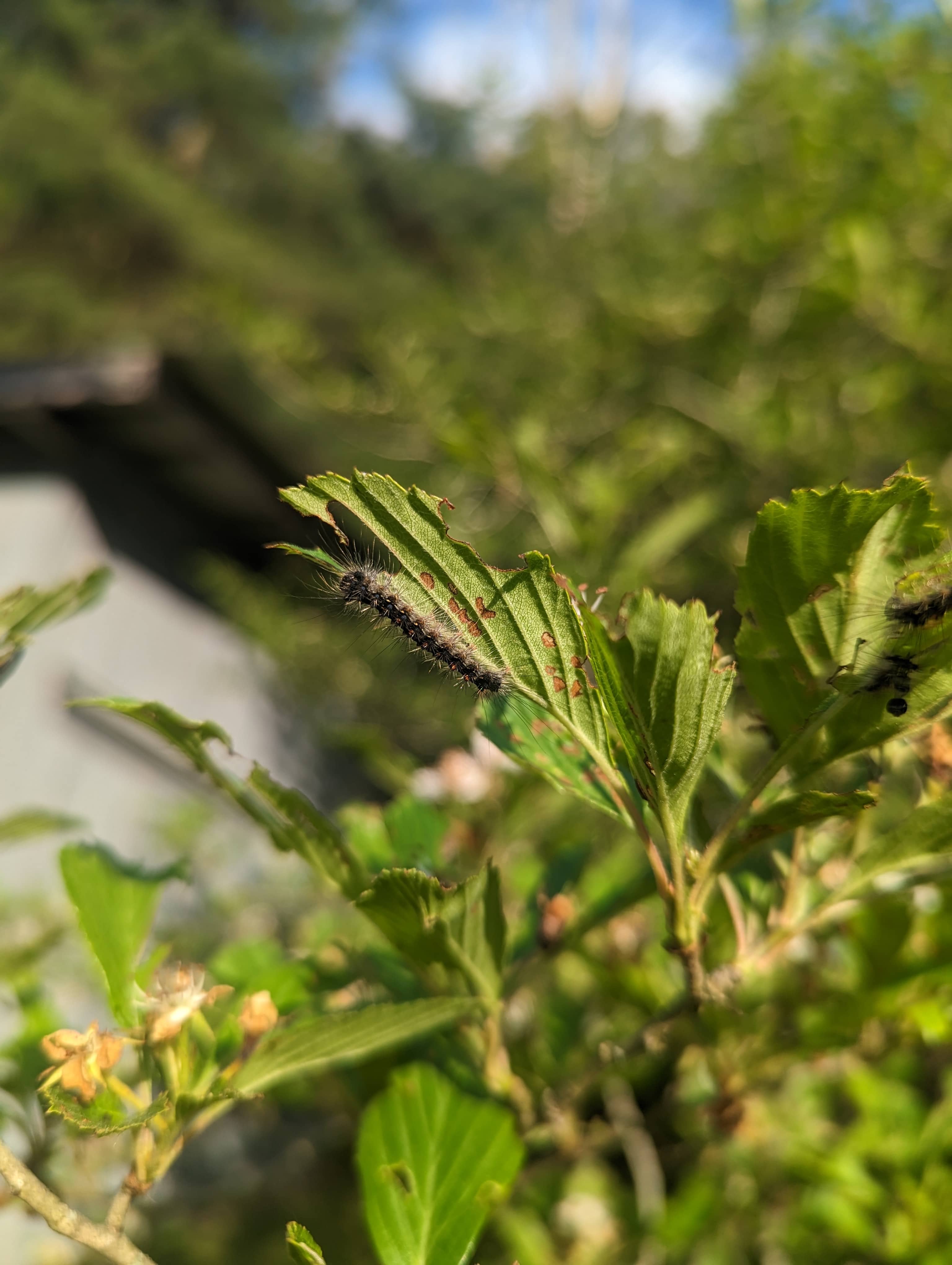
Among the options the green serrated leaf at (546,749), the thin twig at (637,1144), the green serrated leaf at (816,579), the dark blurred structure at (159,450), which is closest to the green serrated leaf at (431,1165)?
the green serrated leaf at (546,749)

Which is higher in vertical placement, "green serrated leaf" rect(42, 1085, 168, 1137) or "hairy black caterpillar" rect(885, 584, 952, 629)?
"green serrated leaf" rect(42, 1085, 168, 1137)

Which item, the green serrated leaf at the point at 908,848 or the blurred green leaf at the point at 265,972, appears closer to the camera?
the green serrated leaf at the point at 908,848

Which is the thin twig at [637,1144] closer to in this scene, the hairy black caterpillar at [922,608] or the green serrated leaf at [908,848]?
the green serrated leaf at [908,848]

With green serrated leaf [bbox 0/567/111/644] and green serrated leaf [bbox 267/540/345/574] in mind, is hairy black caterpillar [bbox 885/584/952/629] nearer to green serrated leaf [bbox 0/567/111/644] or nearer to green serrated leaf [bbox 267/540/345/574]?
green serrated leaf [bbox 267/540/345/574]

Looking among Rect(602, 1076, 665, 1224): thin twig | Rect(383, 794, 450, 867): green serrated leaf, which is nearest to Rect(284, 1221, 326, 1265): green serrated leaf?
Rect(383, 794, 450, 867): green serrated leaf

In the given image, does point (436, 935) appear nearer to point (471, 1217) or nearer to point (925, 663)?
point (471, 1217)

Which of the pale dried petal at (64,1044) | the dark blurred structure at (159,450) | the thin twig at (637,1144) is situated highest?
the dark blurred structure at (159,450)

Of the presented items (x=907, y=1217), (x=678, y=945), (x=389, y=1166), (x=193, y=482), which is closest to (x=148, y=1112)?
(x=389, y=1166)
